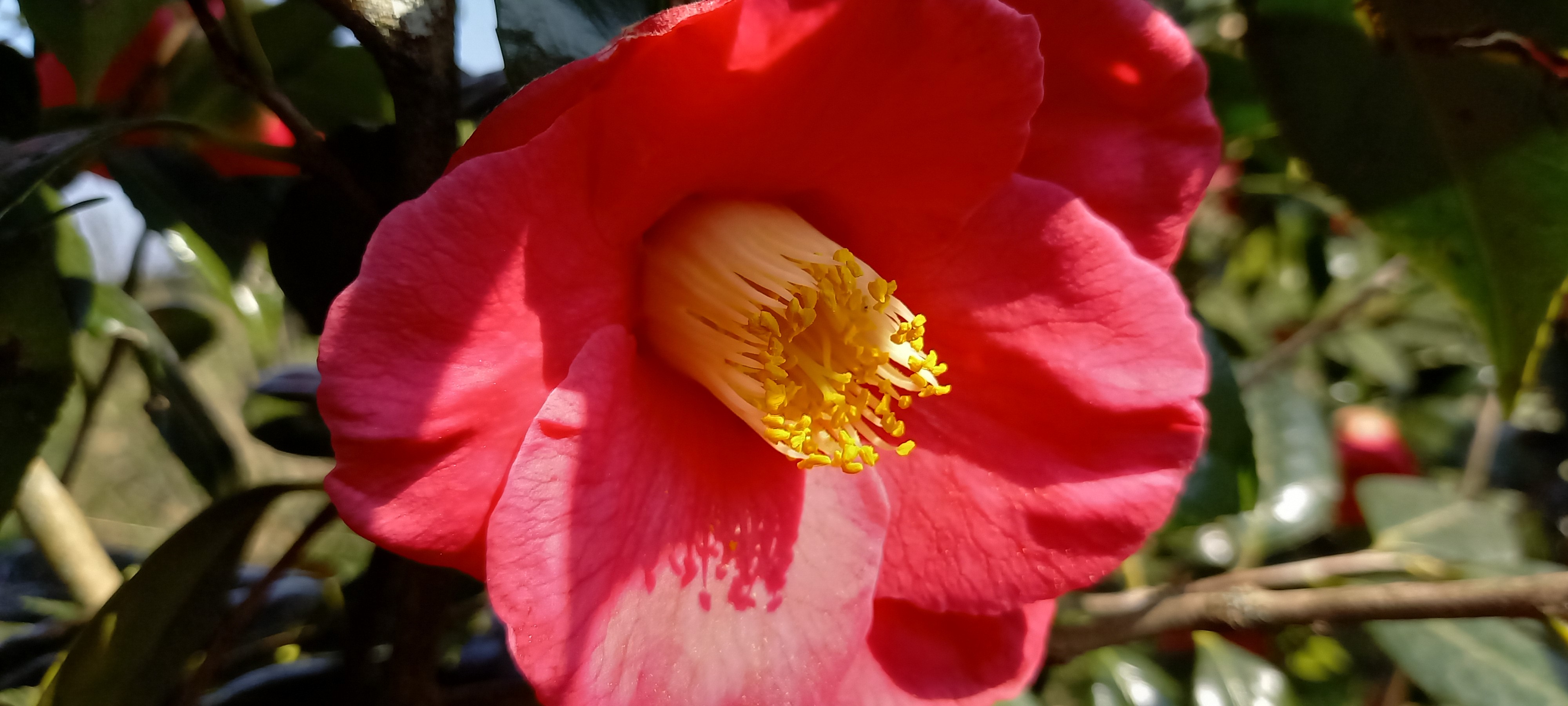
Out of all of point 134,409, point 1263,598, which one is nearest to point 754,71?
point 1263,598

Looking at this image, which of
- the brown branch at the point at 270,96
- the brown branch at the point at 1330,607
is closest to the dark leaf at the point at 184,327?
the brown branch at the point at 270,96

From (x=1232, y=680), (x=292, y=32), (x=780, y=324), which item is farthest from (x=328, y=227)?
(x=1232, y=680)

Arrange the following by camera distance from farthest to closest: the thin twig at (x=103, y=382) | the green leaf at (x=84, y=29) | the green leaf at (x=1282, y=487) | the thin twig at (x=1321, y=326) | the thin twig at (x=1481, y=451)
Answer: the thin twig at (x=1481, y=451), the thin twig at (x=1321, y=326), the green leaf at (x=1282, y=487), the thin twig at (x=103, y=382), the green leaf at (x=84, y=29)

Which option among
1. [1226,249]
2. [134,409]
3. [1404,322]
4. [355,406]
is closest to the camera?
[355,406]

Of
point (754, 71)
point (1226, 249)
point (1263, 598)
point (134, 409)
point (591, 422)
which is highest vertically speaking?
point (754, 71)

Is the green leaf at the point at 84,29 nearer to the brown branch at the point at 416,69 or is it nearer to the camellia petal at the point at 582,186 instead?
the brown branch at the point at 416,69

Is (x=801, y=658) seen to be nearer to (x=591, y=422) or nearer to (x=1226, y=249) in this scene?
(x=591, y=422)

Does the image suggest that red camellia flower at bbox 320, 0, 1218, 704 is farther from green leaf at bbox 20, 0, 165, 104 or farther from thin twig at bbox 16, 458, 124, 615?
thin twig at bbox 16, 458, 124, 615

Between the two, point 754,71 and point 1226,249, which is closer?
point 754,71
